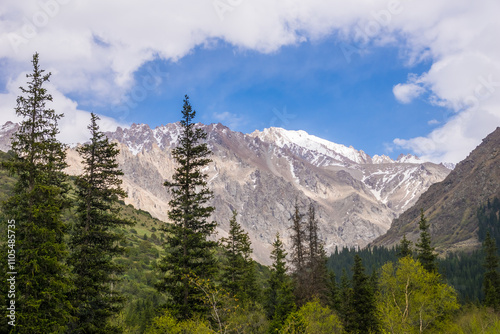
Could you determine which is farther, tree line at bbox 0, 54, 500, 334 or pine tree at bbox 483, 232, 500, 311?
pine tree at bbox 483, 232, 500, 311

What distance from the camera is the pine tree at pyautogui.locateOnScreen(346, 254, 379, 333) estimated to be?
43250 mm

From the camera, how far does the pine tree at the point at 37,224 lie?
62.6 ft

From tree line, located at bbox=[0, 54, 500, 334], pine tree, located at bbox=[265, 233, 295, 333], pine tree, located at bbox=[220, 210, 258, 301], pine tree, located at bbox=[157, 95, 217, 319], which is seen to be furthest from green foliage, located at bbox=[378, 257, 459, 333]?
pine tree, located at bbox=[157, 95, 217, 319]

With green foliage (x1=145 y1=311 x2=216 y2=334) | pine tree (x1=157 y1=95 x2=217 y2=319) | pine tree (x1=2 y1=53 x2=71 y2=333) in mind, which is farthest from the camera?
pine tree (x1=157 y1=95 x2=217 y2=319)

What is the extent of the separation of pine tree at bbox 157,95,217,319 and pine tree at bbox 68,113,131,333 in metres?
3.51

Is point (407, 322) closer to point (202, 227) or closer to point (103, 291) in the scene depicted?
point (202, 227)

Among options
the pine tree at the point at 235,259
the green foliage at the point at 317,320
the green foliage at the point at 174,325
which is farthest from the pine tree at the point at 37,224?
the pine tree at the point at 235,259

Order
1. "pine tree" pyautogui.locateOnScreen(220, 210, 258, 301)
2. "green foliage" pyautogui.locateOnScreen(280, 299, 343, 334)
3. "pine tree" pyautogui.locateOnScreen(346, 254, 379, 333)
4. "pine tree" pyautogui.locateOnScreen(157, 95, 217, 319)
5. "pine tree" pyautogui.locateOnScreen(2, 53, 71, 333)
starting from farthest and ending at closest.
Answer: "pine tree" pyautogui.locateOnScreen(346, 254, 379, 333) → "pine tree" pyautogui.locateOnScreen(220, 210, 258, 301) → "green foliage" pyautogui.locateOnScreen(280, 299, 343, 334) → "pine tree" pyautogui.locateOnScreen(157, 95, 217, 319) → "pine tree" pyautogui.locateOnScreen(2, 53, 71, 333)

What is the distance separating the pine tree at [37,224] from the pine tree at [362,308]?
34166mm

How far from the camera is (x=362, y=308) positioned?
145 ft

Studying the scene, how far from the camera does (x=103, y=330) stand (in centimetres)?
2275

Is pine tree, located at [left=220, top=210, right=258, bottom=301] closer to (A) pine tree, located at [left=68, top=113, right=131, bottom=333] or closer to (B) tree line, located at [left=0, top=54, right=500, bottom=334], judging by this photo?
(B) tree line, located at [left=0, top=54, right=500, bottom=334]

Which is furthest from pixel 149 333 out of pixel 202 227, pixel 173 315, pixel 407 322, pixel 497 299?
pixel 497 299

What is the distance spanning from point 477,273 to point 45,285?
18551 cm
